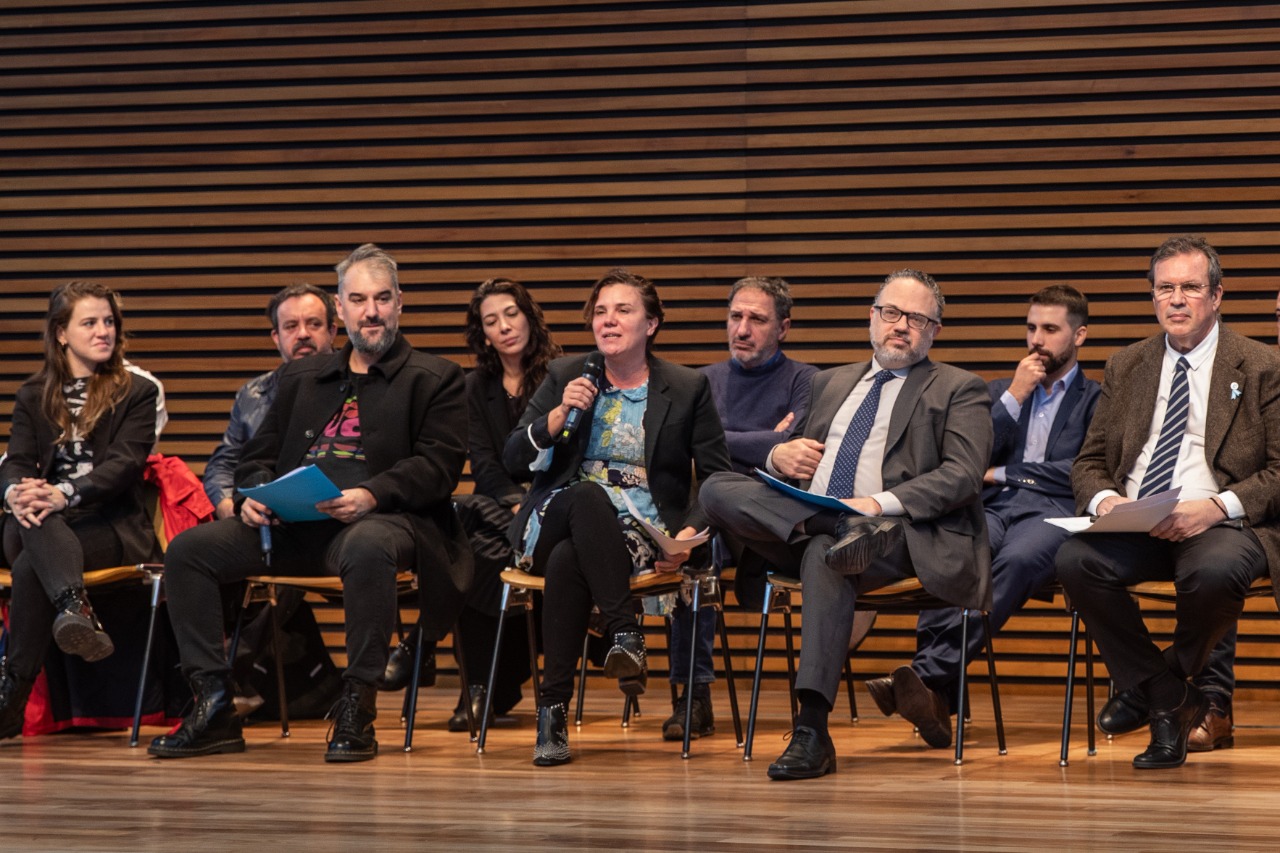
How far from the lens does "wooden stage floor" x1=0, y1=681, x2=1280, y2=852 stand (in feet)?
9.79

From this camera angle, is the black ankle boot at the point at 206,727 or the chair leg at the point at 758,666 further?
the black ankle boot at the point at 206,727

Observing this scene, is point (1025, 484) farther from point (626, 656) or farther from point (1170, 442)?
point (626, 656)

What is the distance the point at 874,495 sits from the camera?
161 inches

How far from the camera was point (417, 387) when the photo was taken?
4.49m

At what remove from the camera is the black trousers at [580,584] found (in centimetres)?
405

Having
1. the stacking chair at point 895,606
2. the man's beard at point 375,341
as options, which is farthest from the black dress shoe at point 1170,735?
the man's beard at point 375,341

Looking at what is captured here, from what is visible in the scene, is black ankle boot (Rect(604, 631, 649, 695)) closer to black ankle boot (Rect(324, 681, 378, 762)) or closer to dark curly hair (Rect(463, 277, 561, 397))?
black ankle boot (Rect(324, 681, 378, 762))

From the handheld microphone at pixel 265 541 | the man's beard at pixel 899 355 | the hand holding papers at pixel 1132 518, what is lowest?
the handheld microphone at pixel 265 541

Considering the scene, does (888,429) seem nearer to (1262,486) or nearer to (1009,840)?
(1262,486)

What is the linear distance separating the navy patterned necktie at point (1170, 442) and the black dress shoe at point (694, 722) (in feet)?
4.62

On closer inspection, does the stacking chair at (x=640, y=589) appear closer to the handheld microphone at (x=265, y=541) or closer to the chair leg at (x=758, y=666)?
the chair leg at (x=758, y=666)

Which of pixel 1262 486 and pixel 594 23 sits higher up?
pixel 594 23

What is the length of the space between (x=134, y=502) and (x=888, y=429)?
7.78 feet

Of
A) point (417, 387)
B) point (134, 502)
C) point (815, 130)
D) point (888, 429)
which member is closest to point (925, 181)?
point (815, 130)
